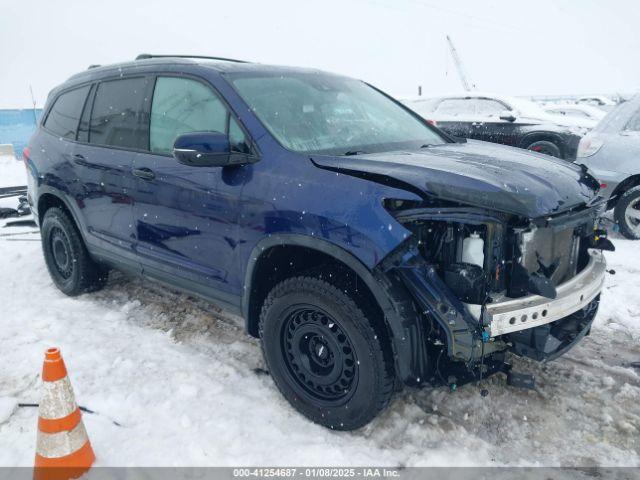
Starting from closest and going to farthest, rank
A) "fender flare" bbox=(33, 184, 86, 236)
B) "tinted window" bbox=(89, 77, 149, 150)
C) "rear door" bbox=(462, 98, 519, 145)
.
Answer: "tinted window" bbox=(89, 77, 149, 150) → "fender flare" bbox=(33, 184, 86, 236) → "rear door" bbox=(462, 98, 519, 145)

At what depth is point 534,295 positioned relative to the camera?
2.36m

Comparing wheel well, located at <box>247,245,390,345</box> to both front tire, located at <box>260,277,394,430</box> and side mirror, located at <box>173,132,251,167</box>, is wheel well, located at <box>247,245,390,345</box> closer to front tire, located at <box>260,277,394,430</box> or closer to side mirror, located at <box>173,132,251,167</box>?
front tire, located at <box>260,277,394,430</box>

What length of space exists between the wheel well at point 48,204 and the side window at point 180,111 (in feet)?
5.04

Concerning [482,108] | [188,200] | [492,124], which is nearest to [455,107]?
[482,108]

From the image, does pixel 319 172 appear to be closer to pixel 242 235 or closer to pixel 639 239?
pixel 242 235

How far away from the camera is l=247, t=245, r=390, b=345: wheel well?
248 centimetres

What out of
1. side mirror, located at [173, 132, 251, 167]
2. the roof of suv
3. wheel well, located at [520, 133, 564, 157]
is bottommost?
wheel well, located at [520, 133, 564, 157]

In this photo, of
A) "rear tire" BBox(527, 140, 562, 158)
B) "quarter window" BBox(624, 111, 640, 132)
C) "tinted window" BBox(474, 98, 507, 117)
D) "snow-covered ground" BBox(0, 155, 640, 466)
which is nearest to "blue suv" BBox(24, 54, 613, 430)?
"snow-covered ground" BBox(0, 155, 640, 466)

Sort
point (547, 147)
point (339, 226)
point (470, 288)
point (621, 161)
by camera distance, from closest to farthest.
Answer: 1. point (470, 288)
2. point (339, 226)
3. point (621, 161)
4. point (547, 147)

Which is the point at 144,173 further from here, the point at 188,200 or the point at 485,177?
the point at 485,177

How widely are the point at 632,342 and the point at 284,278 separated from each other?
Answer: 2.51 m

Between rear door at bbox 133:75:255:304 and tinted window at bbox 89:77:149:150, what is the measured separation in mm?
149

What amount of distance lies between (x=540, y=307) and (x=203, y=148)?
1775 mm

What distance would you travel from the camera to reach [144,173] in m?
3.40
